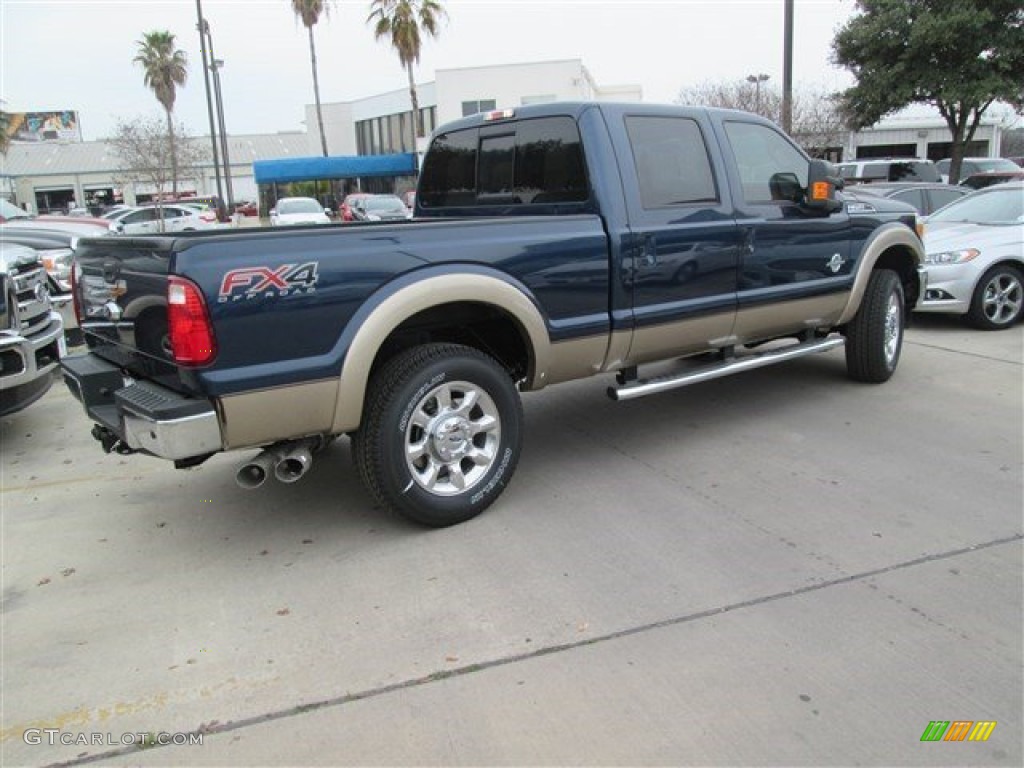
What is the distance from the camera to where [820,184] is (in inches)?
214

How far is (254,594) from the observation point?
3.58m

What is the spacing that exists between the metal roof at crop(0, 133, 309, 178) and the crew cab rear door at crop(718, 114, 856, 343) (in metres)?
62.9

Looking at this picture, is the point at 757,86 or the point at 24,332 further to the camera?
the point at 757,86

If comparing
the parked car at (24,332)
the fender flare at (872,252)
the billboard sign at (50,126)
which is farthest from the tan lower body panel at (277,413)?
the billboard sign at (50,126)

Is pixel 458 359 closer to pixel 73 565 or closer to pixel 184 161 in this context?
pixel 73 565

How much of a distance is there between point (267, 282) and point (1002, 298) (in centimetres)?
800

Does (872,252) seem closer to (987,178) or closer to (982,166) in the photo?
(987,178)

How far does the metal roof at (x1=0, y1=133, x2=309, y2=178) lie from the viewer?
64.7 m

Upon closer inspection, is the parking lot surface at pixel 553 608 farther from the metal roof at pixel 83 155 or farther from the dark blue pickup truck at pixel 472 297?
the metal roof at pixel 83 155

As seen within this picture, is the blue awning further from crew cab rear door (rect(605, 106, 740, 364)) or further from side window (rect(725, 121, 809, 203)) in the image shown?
crew cab rear door (rect(605, 106, 740, 364))

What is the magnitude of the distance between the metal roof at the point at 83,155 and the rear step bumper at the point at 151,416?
63.3 metres

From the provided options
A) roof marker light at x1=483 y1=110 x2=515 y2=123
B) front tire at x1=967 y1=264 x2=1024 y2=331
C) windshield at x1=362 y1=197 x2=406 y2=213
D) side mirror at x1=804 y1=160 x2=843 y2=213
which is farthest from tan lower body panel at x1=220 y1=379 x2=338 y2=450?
windshield at x1=362 y1=197 x2=406 y2=213

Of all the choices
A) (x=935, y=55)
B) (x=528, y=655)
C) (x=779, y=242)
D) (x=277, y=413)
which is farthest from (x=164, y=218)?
(x=528, y=655)

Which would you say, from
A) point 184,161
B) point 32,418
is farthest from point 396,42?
point 32,418
